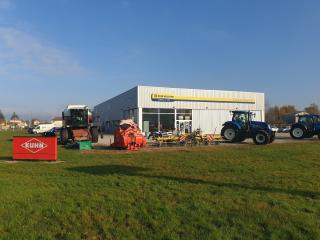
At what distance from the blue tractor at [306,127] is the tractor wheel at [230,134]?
23.7 ft

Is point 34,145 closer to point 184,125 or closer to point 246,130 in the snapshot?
point 246,130

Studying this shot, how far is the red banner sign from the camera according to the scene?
15547 mm

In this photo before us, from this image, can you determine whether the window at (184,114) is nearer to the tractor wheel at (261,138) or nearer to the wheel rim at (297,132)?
the wheel rim at (297,132)

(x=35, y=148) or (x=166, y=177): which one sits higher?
(x=35, y=148)

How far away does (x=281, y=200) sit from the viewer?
7.41 m

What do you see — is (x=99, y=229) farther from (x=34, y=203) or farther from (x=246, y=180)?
(x=246, y=180)

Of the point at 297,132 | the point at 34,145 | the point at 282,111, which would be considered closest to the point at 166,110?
the point at 297,132

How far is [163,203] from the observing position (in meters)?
7.29

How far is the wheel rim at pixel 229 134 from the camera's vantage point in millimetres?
26609

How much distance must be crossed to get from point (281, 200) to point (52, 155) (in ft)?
34.7

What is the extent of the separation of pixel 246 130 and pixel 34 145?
15.1 metres

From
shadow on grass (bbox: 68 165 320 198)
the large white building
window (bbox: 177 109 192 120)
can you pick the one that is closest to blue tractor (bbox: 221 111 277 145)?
shadow on grass (bbox: 68 165 320 198)

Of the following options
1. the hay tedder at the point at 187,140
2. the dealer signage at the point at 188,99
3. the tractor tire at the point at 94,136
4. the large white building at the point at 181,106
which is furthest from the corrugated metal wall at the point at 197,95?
the hay tedder at the point at 187,140

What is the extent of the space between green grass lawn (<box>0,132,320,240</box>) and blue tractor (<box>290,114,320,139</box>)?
19.9 meters
